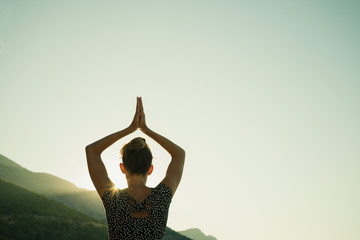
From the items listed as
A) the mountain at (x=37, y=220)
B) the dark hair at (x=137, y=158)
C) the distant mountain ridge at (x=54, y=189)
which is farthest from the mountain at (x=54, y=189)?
the dark hair at (x=137, y=158)

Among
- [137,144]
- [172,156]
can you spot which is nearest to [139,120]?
[172,156]

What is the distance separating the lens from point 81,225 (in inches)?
1939

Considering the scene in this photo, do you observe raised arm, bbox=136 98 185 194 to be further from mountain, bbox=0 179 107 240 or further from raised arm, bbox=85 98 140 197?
mountain, bbox=0 179 107 240

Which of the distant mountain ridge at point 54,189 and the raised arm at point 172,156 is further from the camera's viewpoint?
the distant mountain ridge at point 54,189

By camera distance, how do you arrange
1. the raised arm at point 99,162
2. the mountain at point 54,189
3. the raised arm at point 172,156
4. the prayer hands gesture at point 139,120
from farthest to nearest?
the mountain at point 54,189, the prayer hands gesture at point 139,120, the raised arm at point 172,156, the raised arm at point 99,162

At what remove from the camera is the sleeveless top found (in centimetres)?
234

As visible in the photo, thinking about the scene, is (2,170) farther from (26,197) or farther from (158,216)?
(158,216)

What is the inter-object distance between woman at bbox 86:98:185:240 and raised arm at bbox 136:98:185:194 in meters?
0.02

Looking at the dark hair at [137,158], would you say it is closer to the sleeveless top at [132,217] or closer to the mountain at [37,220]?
the sleeveless top at [132,217]

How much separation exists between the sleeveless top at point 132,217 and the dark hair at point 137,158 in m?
0.21

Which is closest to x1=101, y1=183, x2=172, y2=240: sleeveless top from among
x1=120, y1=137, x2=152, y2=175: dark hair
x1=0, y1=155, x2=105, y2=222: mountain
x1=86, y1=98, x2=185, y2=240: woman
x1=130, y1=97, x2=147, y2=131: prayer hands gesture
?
x1=86, y1=98, x2=185, y2=240: woman

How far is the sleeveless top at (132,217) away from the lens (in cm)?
234

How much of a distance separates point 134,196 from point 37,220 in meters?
49.4

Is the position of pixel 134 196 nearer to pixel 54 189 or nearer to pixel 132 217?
pixel 132 217
